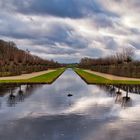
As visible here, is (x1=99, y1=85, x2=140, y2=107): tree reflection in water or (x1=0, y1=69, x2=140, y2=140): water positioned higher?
(x1=0, y1=69, x2=140, y2=140): water

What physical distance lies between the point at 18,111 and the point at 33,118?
1872 millimetres

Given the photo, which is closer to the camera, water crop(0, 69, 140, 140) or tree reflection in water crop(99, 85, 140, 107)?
water crop(0, 69, 140, 140)

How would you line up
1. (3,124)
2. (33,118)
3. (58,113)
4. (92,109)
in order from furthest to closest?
(92,109), (58,113), (33,118), (3,124)

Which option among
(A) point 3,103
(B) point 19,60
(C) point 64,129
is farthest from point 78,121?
(B) point 19,60

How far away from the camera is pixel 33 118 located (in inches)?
539

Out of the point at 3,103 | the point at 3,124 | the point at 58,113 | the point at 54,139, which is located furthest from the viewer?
the point at 3,103

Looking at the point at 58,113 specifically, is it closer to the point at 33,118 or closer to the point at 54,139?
the point at 33,118

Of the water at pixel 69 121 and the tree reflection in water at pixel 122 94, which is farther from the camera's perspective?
the tree reflection in water at pixel 122 94

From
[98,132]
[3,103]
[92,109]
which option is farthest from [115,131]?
[3,103]

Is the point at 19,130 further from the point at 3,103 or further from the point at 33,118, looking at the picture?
the point at 3,103

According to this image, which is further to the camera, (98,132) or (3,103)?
(3,103)

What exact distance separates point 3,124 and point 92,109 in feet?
17.5

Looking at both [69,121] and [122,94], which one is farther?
[122,94]

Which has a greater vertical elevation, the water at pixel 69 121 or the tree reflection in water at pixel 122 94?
the water at pixel 69 121
